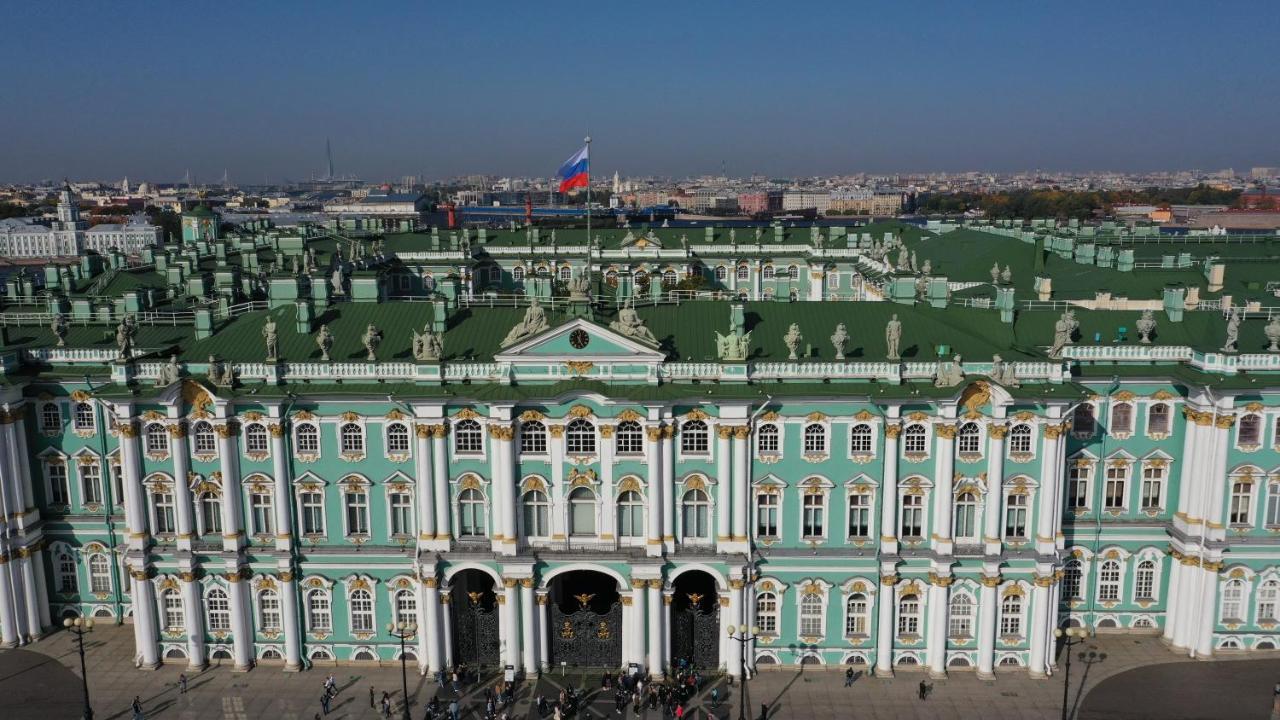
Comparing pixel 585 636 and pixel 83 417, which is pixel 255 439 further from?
pixel 585 636

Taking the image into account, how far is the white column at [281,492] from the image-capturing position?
43.0 m

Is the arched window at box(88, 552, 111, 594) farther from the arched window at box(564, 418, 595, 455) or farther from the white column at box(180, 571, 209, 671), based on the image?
the arched window at box(564, 418, 595, 455)

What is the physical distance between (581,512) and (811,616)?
10.7 metres

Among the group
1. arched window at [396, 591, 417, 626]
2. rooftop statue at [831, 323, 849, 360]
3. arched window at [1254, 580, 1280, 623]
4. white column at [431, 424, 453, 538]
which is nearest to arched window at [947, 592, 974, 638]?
rooftop statue at [831, 323, 849, 360]

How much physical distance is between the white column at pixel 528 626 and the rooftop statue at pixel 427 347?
9966 millimetres

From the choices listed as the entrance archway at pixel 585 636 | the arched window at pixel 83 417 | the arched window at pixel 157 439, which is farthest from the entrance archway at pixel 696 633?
the arched window at pixel 83 417

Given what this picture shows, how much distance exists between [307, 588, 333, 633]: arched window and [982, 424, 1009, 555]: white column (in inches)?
1097

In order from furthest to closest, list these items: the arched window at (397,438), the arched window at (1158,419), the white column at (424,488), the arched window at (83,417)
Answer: the arched window at (83,417) → the arched window at (1158,419) → the arched window at (397,438) → the white column at (424,488)

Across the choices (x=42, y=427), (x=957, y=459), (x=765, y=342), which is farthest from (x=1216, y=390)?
(x=42, y=427)

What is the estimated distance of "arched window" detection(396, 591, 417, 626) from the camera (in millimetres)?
44750

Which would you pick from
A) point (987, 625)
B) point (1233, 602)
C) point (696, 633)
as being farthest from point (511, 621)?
point (1233, 602)

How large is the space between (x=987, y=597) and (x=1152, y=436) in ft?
33.7

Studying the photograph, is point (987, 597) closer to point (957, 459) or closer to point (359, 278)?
point (957, 459)

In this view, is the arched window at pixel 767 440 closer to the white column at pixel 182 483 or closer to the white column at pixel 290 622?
the white column at pixel 290 622
